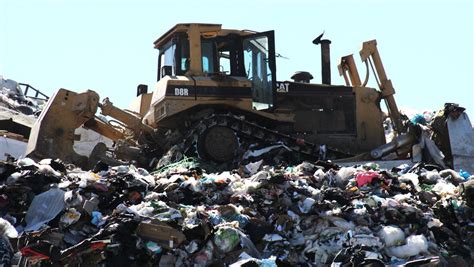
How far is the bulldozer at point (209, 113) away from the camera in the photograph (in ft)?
35.5

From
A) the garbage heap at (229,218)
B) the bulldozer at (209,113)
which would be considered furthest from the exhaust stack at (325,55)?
the garbage heap at (229,218)

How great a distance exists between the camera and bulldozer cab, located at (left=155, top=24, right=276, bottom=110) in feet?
37.8

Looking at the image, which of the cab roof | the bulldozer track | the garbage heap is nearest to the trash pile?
the cab roof

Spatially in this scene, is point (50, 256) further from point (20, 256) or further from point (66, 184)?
point (66, 184)

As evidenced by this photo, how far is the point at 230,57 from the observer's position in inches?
464

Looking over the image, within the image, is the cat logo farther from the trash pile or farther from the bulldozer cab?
the trash pile

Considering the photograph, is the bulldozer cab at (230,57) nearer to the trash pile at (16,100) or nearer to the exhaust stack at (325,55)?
the exhaust stack at (325,55)

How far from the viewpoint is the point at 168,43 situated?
11938 millimetres

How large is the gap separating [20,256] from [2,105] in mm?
11216

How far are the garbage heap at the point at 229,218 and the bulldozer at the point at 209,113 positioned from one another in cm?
206

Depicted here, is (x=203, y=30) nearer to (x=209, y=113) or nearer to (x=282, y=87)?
(x=209, y=113)

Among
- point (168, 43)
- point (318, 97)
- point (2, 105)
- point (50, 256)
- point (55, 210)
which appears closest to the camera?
point (50, 256)

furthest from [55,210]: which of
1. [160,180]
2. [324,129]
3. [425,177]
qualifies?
[324,129]

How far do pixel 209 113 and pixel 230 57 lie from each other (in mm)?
876
